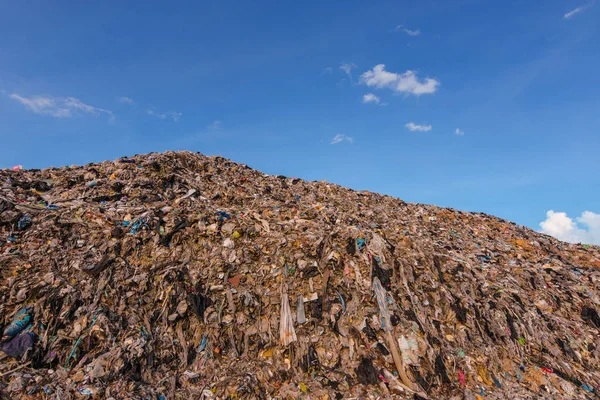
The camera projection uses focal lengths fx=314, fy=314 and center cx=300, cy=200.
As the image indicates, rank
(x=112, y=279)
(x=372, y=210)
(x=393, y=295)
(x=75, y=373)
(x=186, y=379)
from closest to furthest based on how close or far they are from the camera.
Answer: (x=75, y=373), (x=186, y=379), (x=112, y=279), (x=393, y=295), (x=372, y=210)

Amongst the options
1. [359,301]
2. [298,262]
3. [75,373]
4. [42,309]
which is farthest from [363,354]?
[42,309]

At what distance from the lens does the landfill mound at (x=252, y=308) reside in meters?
5.71

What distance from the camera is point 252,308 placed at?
275 inches

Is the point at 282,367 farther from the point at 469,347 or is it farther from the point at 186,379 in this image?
the point at 469,347

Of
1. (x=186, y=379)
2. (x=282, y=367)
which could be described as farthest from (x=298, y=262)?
(x=186, y=379)

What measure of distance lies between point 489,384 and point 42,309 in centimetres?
894

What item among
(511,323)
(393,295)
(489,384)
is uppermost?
(393,295)

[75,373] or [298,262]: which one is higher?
[298,262]

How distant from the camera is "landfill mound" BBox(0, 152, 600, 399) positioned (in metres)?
5.71

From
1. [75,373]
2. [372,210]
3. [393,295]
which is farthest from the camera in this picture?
[372,210]

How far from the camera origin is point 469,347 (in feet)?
22.9

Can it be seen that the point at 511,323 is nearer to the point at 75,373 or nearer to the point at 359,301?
the point at 359,301

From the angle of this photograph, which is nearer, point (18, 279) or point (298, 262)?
point (18, 279)

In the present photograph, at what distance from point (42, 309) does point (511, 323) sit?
1032 cm
